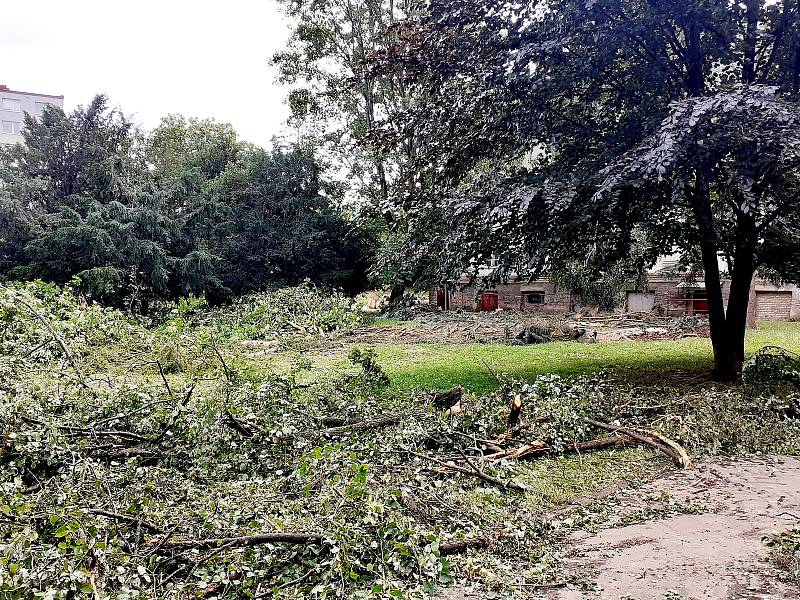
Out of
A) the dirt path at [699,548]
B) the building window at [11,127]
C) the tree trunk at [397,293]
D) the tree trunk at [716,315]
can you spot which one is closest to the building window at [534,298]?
the tree trunk at [397,293]

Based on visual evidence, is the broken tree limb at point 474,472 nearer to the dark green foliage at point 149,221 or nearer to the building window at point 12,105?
the dark green foliage at point 149,221

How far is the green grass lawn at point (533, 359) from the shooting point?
27.7ft

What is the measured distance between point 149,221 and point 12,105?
39687 millimetres

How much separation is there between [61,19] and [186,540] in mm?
8757

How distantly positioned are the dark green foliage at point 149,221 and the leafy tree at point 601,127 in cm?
869

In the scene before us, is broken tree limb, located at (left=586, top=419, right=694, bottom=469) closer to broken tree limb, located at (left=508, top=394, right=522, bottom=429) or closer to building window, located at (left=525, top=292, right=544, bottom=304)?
Result: broken tree limb, located at (left=508, top=394, right=522, bottom=429)

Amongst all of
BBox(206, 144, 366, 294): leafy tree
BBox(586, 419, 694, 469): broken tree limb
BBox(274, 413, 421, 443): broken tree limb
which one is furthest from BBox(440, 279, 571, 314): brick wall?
BBox(274, 413, 421, 443): broken tree limb

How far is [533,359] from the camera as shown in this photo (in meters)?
10.2

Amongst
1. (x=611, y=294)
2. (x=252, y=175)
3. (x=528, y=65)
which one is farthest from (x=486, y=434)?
(x=252, y=175)

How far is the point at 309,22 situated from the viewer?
789 inches

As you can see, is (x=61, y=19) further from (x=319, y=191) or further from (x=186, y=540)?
(x=319, y=191)

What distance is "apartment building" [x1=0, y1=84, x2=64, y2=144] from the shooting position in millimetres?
45688

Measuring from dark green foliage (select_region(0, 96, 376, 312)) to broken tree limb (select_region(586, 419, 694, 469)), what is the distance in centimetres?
1132

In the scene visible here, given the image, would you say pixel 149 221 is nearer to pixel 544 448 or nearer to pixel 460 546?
pixel 544 448
